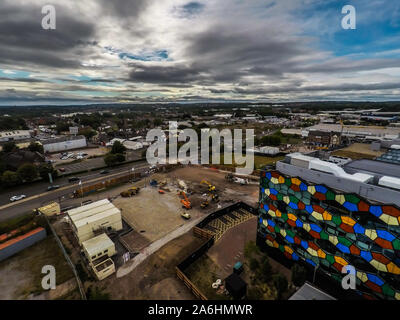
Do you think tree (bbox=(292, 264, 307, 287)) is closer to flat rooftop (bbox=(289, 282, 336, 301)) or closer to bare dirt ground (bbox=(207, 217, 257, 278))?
flat rooftop (bbox=(289, 282, 336, 301))

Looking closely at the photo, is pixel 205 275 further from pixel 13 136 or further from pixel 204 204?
pixel 13 136

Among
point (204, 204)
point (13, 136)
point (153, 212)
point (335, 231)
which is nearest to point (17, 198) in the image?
point (153, 212)

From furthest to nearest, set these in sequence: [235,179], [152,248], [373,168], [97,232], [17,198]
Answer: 1. [235,179]
2. [17,198]
3. [97,232]
4. [152,248]
5. [373,168]

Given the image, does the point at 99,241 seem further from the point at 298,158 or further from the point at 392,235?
the point at 392,235

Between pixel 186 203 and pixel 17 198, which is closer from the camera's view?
pixel 186 203

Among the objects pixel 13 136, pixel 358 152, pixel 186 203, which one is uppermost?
pixel 13 136

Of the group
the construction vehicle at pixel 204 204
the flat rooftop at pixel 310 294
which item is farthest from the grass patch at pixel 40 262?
the flat rooftop at pixel 310 294

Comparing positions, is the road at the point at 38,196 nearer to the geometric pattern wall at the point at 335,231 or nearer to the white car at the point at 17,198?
the white car at the point at 17,198
